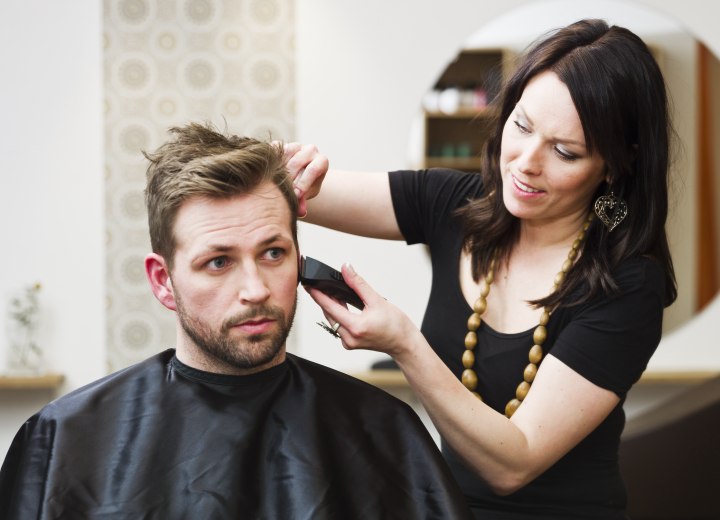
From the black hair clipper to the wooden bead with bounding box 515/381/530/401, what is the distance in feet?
1.26

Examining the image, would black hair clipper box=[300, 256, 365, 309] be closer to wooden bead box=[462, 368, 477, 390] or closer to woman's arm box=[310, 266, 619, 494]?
woman's arm box=[310, 266, 619, 494]

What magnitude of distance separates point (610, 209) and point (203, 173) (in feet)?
2.56

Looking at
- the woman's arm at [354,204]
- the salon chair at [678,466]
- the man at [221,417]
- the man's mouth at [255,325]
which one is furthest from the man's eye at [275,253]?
the salon chair at [678,466]

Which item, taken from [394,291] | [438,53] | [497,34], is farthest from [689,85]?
[394,291]

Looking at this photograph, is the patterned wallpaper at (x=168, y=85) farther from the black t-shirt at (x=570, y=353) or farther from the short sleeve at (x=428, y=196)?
the black t-shirt at (x=570, y=353)

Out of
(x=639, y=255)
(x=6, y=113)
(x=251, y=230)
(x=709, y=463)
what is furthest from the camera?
(x=6, y=113)

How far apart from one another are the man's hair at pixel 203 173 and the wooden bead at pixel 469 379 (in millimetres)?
445

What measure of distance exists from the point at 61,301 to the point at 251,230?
2696mm

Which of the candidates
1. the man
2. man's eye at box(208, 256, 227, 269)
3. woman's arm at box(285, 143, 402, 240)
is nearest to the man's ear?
the man

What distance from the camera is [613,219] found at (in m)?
1.70

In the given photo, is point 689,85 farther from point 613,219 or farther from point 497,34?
point 613,219

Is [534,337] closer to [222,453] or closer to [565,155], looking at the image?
[565,155]

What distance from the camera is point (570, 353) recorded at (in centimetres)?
158

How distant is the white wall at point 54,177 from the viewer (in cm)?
383
